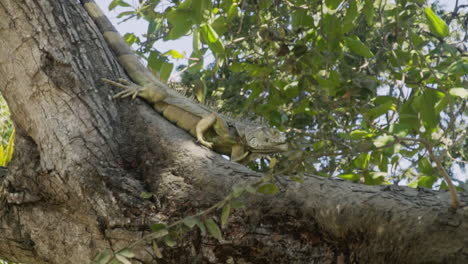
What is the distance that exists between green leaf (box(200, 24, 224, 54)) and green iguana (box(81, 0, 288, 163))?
0.97 m

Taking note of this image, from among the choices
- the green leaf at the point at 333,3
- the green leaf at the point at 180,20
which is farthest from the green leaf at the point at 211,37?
the green leaf at the point at 333,3

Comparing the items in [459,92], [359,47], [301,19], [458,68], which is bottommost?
[459,92]

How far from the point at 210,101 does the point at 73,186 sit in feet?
7.38

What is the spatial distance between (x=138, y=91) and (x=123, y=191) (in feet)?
3.62

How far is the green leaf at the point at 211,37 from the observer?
2.69m

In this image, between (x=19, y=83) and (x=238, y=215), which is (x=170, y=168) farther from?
(x=19, y=83)

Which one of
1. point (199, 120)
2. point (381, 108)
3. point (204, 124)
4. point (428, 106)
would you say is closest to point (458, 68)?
point (428, 106)

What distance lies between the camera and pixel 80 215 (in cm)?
237

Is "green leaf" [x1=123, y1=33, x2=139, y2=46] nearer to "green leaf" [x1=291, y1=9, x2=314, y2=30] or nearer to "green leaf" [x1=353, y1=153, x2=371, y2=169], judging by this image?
"green leaf" [x1=291, y1=9, x2=314, y2=30]

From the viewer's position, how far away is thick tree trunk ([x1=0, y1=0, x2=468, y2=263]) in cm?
187

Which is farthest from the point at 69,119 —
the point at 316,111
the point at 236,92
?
the point at 236,92

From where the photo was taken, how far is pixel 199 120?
4.00 meters

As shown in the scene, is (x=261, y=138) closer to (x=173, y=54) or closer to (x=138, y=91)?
(x=173, y=54)

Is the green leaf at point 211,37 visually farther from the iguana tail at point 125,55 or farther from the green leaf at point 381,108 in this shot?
the iguana tail at point 125,55
